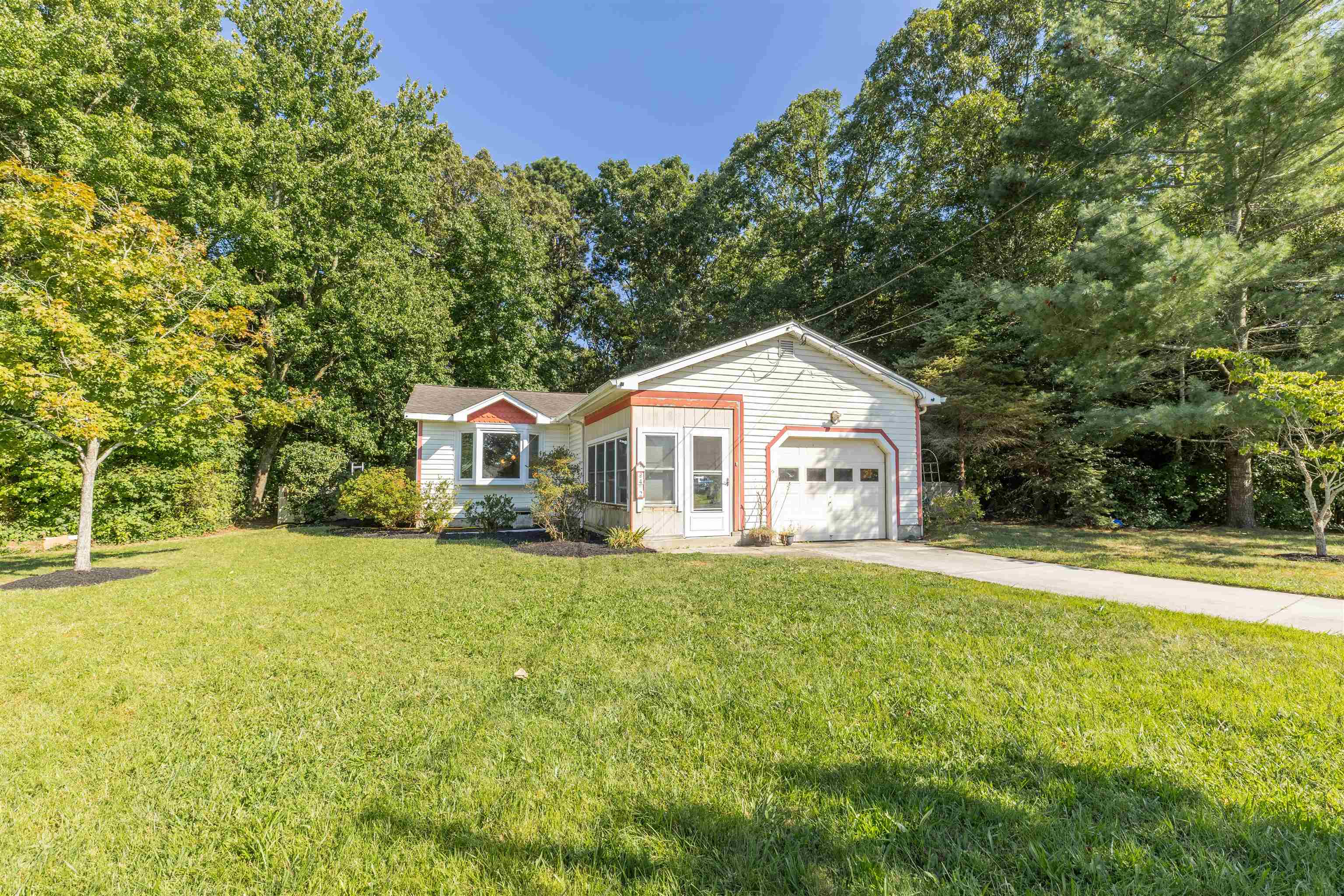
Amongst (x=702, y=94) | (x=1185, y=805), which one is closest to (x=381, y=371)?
(x=702, y=94)

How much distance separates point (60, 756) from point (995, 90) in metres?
27.0

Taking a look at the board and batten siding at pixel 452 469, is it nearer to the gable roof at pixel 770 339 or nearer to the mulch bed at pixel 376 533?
the mulch bed at pixel 376 533

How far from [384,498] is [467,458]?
8.40 feet

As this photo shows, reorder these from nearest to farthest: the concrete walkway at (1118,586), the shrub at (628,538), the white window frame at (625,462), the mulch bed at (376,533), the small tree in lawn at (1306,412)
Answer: the concrete walkway at (1118,586), the small tree in lawn at (1306,412), the shrub at (628,538), the white window frame at (625,462), the mulch bed at (376,533)

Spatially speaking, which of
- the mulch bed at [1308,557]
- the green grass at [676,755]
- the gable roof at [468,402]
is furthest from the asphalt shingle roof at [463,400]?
the mulch bed at [1308,557]

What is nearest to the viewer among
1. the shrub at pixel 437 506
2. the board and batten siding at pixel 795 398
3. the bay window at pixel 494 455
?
the board and batten siding at pixel 795 398

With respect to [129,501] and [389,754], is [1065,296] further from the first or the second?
[129,501]

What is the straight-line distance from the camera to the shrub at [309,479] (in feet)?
53.7

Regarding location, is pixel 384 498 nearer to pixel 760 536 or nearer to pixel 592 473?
pixel 592 473

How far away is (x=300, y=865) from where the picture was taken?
1.88 meters

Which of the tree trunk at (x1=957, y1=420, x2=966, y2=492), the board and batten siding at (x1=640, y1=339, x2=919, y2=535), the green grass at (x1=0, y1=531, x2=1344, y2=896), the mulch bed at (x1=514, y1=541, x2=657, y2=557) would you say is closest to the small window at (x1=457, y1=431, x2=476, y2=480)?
the mulch bed at (x1=514, y1=541, x2=657, y2=557)

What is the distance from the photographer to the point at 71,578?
713cm

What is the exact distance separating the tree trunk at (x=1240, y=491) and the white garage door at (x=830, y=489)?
Result: 9446mm

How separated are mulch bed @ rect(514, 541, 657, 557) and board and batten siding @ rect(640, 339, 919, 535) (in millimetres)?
2805
